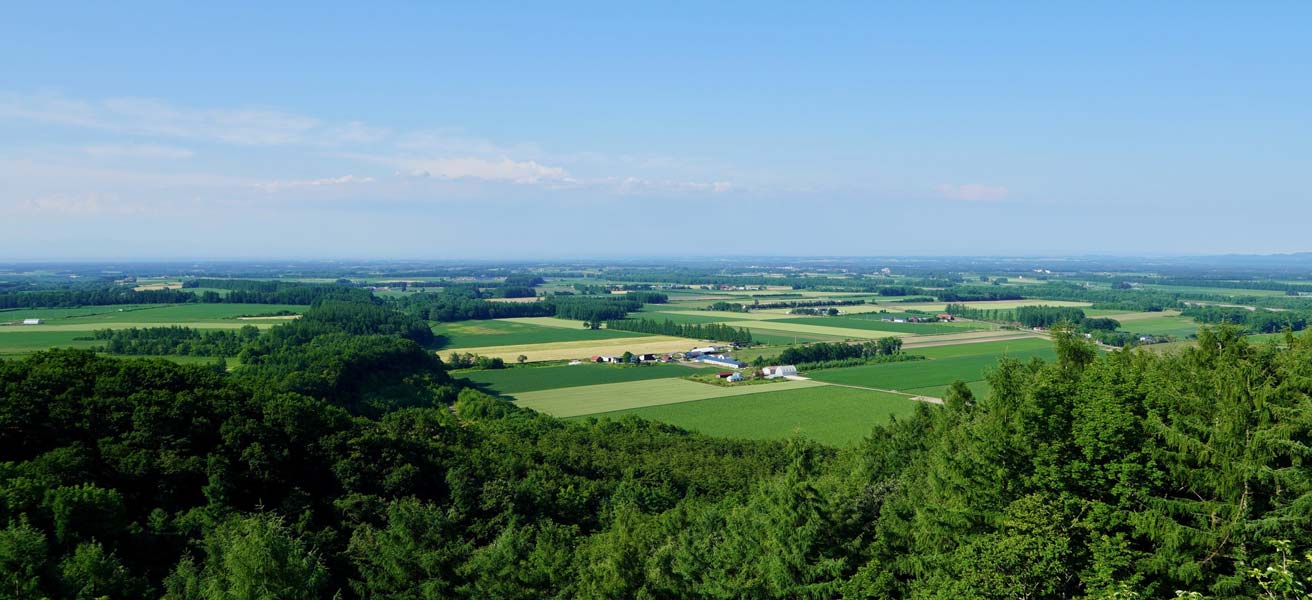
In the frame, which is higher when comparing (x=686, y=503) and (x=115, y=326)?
(x=115, y=326)

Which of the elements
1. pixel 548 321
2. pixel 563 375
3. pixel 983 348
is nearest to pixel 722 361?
pixel 563 375

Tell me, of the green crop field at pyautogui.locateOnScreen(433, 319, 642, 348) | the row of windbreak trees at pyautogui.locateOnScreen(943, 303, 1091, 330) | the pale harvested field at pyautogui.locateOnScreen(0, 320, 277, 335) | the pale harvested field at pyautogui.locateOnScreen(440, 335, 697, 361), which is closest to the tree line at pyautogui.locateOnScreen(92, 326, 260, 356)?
the pale harvested field at pyautogui.locateOnScreen(0, 320, 277, 335)

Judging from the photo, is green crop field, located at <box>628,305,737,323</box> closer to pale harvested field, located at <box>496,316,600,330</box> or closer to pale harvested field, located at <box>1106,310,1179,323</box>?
pale harvested field, located at <box>496,316,600,330</box>

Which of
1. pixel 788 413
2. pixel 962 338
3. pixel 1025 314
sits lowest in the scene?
pixel 788 413

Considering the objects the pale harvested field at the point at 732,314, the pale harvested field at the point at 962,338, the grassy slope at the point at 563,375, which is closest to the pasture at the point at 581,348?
the grassy slope at the point at 563,375

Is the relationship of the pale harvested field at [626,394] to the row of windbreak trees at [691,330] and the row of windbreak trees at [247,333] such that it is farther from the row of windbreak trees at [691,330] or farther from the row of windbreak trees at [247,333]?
the row of windbreak trees at [691,330]

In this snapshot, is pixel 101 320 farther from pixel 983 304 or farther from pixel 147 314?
pixel 983 304

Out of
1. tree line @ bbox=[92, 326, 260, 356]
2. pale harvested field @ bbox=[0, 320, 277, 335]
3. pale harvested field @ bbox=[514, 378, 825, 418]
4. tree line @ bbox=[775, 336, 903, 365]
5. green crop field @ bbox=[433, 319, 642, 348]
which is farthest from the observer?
green crop field @ bbox=[433, 319, 642, 348]
